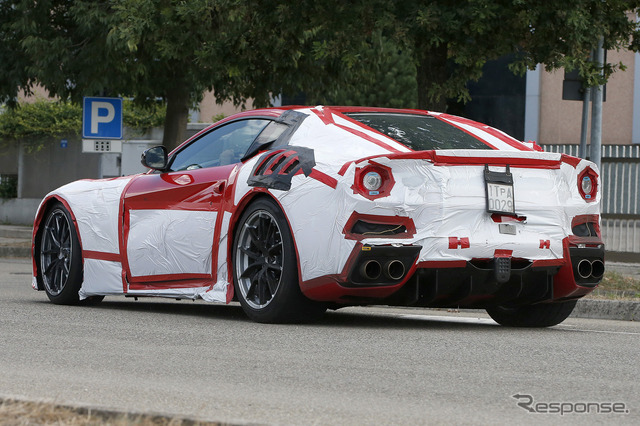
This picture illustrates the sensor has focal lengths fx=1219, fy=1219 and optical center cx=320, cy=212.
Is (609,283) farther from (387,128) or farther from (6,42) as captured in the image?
(6,42)

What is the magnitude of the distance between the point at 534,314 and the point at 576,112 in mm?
29925

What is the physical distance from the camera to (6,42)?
2355 centimetres

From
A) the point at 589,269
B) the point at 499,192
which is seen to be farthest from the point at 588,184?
the point at 499,192

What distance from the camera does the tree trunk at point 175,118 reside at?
23953 mm

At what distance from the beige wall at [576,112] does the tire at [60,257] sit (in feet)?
92.4

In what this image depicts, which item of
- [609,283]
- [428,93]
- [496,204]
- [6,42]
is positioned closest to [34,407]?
[496,204]

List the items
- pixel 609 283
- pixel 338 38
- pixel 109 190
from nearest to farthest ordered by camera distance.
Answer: pixel 109 190 < pixel 609 283 < pixel 338 38

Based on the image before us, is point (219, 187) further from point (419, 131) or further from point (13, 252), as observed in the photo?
point (13, 252)

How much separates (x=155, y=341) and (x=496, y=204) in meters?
2.06

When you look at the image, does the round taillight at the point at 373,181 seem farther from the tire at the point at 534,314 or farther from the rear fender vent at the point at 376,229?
the tire at the point at 534,314

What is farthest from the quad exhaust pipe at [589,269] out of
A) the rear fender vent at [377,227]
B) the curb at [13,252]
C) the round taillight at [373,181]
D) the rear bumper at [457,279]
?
the curb at [13,252]

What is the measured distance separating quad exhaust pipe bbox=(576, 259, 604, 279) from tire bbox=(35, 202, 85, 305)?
374cm

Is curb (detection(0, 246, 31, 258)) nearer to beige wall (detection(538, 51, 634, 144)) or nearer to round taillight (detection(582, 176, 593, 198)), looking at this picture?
round taillight (detection(582, 176, 593, 198))

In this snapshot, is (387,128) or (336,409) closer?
(336,409)
